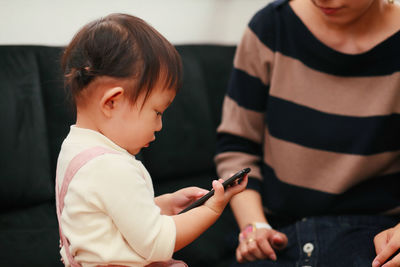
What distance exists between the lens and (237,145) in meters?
1.26

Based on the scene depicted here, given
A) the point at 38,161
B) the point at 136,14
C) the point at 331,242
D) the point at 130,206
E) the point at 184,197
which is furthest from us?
the point at 136,14

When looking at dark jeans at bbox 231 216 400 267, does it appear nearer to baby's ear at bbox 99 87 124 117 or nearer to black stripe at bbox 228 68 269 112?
black stripe at bbox 228 68 269 112

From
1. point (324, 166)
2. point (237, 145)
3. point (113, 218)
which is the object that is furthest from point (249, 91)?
point (113, 218)

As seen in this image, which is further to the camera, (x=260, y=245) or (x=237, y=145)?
(x=237, y=145)

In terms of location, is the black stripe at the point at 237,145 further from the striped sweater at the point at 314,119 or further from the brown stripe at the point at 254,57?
the brown stripe at the point at 254,57

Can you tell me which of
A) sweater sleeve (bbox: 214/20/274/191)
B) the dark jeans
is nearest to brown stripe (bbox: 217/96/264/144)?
sweater sleeve (bbox: 214/20/274/191)

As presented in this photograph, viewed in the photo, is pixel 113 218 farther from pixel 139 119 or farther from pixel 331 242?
pixel 331 242

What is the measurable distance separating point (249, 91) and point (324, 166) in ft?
0.93

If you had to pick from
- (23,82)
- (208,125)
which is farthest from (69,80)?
Answer: (208,125)

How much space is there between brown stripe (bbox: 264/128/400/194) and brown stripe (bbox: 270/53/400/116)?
111 millimetres

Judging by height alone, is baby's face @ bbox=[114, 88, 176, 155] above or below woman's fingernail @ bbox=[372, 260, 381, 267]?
above

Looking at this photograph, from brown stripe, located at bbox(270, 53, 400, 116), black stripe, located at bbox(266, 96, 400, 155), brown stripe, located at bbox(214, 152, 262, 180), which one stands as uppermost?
brown stripe, located at bbox(270, 53, 400, 116)

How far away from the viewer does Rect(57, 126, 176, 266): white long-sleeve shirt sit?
681mm

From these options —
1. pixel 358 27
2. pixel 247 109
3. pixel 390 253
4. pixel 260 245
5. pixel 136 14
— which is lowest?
pixel 260 245
